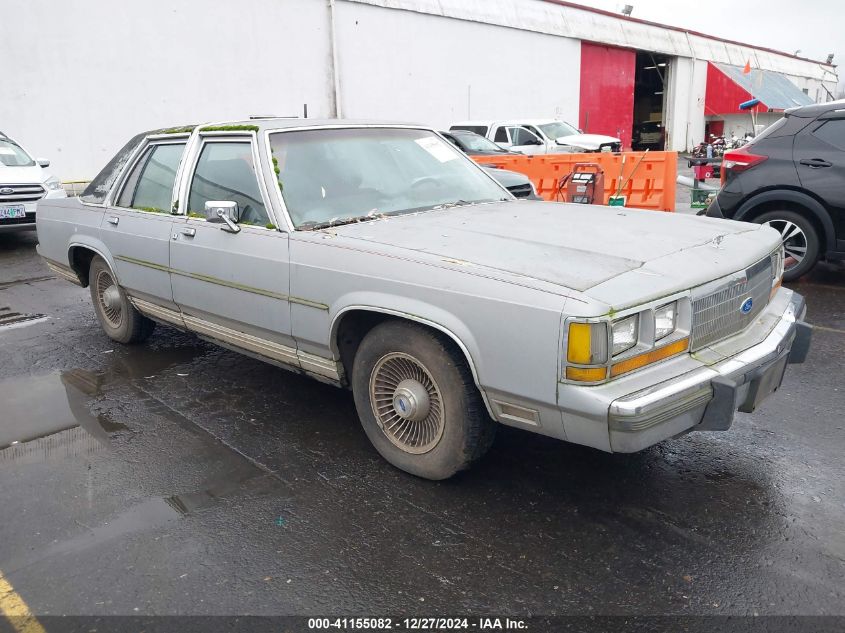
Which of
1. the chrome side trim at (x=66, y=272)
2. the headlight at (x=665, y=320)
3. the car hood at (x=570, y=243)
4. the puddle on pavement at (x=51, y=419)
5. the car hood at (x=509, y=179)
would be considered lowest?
the puddle on pavement at (x=51, y=419)

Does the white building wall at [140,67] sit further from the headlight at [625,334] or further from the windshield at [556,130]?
the headlight at [625,334]

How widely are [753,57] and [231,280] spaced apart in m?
40.1

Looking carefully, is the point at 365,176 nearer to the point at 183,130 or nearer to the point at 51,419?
the point at 183,130

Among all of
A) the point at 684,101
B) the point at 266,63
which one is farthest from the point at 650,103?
the point at 266,63

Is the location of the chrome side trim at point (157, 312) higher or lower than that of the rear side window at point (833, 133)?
lower

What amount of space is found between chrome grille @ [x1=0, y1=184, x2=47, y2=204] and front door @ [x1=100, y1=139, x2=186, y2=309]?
5826 mm

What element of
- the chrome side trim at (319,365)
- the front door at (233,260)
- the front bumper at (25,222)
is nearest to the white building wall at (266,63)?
the front bumper at (25,222)

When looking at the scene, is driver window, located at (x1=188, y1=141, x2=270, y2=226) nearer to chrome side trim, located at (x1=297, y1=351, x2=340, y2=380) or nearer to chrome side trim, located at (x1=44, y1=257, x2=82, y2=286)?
chrome side trim, located at (x1=297, y1=351, x2=340, y2=380)

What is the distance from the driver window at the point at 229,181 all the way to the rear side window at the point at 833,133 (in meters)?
5.41

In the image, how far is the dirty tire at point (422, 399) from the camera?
302 cm

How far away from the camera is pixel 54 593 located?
8.56 feet

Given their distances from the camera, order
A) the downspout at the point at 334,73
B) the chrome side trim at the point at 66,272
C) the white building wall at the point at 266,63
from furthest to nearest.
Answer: the downspout at the point at 334,73 → the white building wall at the point at 266,63 → the chrome side trim at the point at 66,272

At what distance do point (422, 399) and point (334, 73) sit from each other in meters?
17.4

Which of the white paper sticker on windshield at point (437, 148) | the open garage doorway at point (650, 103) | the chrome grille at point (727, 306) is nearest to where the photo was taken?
the chrome grille at point (727, 306)
